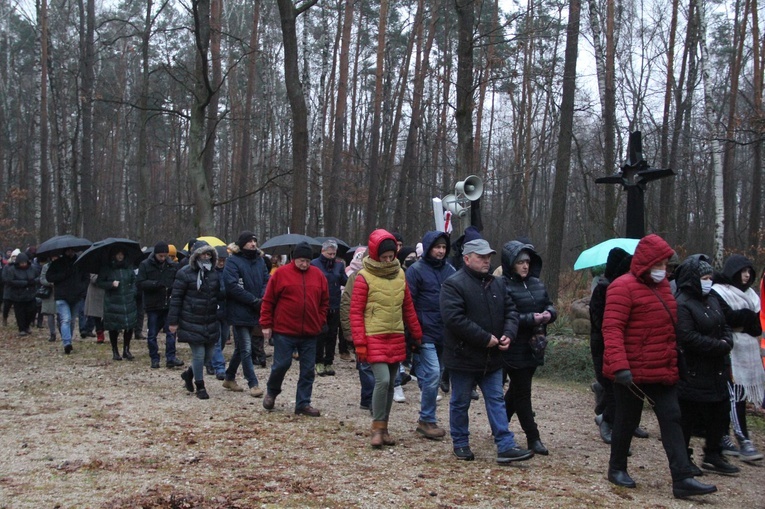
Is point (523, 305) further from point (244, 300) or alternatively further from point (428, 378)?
point (244, 300)

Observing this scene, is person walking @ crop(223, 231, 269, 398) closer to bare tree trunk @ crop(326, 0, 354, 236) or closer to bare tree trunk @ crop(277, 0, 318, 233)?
bare tree trunk @ crop(277, 0, 318, 233)

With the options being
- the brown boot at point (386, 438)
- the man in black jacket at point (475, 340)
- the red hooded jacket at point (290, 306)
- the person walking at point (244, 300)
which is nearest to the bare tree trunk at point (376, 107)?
the person walking at point (244, 300)

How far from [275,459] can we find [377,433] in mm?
1013

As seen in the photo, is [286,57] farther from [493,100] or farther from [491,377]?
[493,100]

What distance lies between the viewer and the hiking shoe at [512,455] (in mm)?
6297

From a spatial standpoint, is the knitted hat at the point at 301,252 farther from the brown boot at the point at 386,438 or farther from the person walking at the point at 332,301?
the person walking at the point at 332,301

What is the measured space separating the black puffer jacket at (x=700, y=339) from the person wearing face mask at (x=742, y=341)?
515mm

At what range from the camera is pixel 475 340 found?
6148 mm

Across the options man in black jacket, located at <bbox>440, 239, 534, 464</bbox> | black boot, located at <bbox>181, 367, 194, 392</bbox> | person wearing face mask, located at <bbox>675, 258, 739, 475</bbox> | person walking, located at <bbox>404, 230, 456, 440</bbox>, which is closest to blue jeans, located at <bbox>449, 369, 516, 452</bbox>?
man in black jacket, located at <bbox>440, 239, 534, 464</bbox>

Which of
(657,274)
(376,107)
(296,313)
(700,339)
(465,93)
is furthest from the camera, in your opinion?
(376,107)

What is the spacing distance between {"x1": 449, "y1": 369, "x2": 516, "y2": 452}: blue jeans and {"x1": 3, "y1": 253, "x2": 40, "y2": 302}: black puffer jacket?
1186 cm

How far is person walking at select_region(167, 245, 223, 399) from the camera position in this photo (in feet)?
29.7

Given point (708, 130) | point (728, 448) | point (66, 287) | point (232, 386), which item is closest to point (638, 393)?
→ point (728, 448)

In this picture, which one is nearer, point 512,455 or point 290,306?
point 512,455
